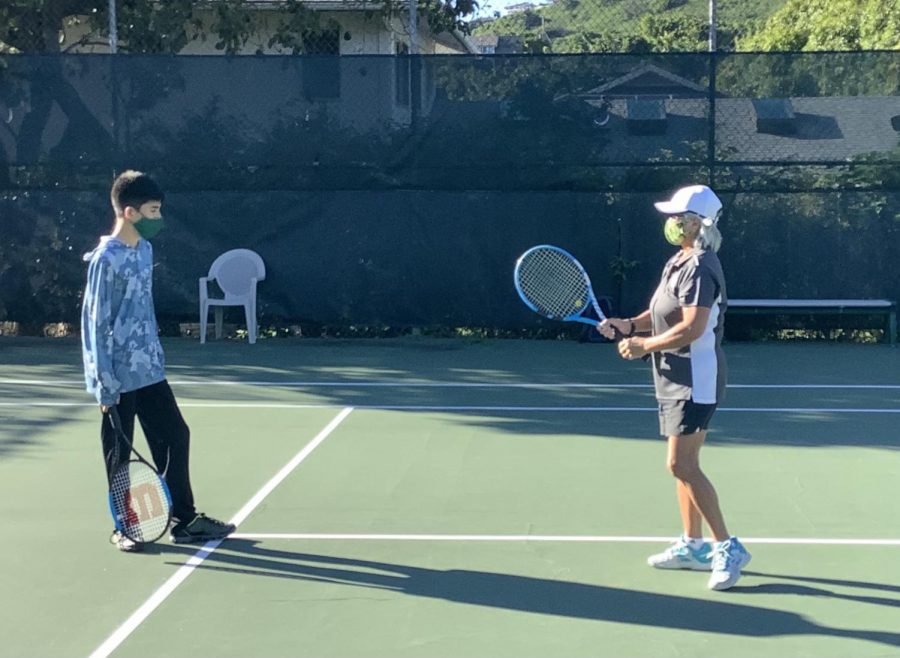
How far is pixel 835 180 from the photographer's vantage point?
40.2ft

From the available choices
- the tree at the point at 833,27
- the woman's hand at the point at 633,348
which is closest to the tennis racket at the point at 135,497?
the woman's hand at the point at 633,348

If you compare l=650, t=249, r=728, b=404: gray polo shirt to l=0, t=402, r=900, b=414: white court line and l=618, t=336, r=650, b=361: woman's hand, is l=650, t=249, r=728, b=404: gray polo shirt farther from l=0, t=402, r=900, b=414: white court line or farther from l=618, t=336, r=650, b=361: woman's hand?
l=0, t=402, r=900, b=414: white court line

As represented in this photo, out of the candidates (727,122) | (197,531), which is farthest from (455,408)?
(727,122)

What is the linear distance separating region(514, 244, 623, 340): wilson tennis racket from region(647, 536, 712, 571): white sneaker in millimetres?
1208

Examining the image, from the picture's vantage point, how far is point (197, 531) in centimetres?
569

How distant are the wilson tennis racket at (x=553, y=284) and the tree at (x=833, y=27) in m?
15.7

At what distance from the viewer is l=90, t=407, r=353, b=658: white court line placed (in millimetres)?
4472

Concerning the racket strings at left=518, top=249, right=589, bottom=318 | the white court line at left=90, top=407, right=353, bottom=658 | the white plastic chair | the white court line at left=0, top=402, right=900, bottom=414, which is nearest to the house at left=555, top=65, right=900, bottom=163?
the white plastic chair

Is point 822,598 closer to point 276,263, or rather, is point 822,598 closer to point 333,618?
point 333,618

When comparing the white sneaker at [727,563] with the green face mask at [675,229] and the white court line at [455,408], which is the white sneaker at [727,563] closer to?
the green face mask at [675,229]

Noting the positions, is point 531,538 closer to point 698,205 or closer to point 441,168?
point 698,205

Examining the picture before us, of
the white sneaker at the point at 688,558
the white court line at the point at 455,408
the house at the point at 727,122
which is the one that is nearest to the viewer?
the white sneaker at the point at 688,558

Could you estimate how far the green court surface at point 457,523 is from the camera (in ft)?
15.0

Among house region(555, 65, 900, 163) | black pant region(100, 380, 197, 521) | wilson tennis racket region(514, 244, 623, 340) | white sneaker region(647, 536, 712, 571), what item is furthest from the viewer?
house region(555, 65, 900, 163)
